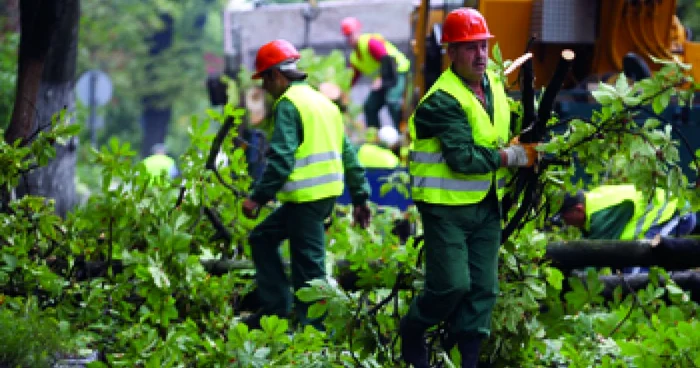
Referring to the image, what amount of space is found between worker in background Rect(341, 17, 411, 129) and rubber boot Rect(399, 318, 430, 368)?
378 inches

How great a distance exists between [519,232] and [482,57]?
976mm

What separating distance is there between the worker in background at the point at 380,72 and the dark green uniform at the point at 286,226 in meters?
7.87

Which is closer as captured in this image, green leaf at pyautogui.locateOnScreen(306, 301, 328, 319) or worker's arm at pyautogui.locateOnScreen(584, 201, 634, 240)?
green leaf at pyautogui.locateOnScreen(306, 301, 328, 319)

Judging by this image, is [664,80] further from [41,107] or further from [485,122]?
[41,107]

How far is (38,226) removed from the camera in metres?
6.85

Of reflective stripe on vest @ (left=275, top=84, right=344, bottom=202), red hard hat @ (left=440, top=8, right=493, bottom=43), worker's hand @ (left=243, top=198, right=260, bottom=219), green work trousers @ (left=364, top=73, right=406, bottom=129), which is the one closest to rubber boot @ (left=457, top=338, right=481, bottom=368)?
red hard hat @ (left=440, top=8, right=493, bottom=43)

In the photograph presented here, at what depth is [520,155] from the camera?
520cm

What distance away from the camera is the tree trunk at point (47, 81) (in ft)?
25.0

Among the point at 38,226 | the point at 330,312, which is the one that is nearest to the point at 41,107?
the point at 38,226

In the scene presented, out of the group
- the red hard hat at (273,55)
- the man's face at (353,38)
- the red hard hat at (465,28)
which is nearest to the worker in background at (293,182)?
the red hard hat at (273,55)

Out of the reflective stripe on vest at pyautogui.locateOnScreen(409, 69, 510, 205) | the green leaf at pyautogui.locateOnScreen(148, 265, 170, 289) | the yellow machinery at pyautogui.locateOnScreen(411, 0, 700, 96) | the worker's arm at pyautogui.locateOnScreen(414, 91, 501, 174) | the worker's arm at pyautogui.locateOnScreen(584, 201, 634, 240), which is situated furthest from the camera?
the yellow machinery at pyautogui.locateOnScreen(411, 0, 700, 96)

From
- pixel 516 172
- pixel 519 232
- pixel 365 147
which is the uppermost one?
pixel 516 172

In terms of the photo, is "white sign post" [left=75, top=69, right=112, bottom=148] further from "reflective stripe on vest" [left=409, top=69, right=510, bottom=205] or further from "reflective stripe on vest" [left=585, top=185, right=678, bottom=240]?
"reflective stripe on vest" [left=409, top=69, right=510, bottom=205]

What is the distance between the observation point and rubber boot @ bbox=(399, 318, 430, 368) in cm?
547
